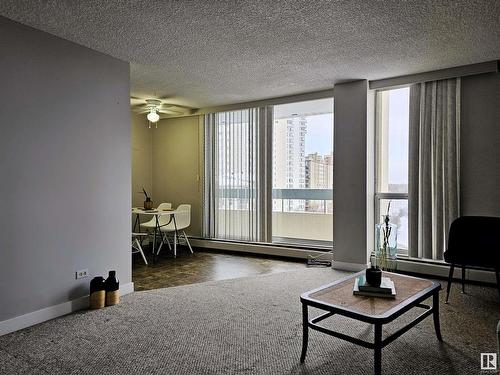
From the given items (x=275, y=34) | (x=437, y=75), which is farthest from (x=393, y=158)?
(x=275, y=34)

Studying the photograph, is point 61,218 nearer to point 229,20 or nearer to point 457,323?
point 229,20

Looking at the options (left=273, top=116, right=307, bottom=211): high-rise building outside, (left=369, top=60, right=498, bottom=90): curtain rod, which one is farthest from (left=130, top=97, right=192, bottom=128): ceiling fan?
(left=369, top=60, right=498, bottom=90): curtain rod

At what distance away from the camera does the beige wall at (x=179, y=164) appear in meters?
6.68

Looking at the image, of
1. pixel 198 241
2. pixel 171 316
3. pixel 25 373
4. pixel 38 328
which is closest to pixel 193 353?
pixel 171 316

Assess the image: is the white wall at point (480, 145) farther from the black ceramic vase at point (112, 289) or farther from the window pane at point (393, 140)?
the black ceramic vase at point (112, 289)

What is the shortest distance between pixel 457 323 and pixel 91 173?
3.51m

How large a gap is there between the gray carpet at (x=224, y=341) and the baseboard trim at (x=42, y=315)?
0.27ft

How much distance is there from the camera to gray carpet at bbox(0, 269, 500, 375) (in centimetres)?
228

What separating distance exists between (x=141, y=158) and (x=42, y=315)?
4145mm

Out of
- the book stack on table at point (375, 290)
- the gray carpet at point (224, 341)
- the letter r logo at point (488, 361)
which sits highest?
the book stack on table at point (375, 290)

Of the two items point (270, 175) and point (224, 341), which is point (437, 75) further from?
point (224, 341)

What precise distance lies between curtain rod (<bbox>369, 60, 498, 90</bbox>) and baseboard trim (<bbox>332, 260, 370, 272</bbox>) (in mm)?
2301

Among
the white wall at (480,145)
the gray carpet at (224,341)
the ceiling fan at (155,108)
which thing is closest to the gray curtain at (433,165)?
the white wall at (480,145)

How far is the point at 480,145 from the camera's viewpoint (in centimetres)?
418
